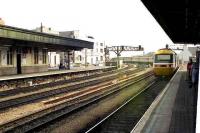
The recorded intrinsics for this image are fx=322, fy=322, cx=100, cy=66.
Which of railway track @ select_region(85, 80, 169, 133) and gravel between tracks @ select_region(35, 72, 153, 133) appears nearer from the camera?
railway track @ select_region(85, 80, 169, 133)

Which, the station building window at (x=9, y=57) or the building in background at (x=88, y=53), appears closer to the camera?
the station building window at (x=9, y=57)

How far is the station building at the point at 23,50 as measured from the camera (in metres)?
32.0

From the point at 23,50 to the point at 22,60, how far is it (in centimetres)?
126

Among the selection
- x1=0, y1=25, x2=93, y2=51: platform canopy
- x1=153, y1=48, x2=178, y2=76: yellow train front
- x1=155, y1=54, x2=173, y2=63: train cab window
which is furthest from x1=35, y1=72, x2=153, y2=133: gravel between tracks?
x1=155, y1=54, x2=173, y2=63: train cab window

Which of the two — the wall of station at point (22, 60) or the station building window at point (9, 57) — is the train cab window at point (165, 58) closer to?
the wall of station at point (22, 60)

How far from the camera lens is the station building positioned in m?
32.0

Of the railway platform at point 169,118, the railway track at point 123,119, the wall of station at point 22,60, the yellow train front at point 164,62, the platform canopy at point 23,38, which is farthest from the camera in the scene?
the wall of station at point 22,60

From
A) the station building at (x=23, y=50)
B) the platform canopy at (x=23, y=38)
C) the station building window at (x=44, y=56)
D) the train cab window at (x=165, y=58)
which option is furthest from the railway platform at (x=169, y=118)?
the station building window at (x=44, y=56)

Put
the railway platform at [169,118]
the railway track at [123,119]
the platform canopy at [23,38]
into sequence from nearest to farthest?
the railway platform at [169,118] → the railway track at [123,119] → the platform canopy at [23,38]

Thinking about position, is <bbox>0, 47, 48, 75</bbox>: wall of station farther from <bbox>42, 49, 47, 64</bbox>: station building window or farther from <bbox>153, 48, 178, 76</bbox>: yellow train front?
<bbox>153, 48, 178, 76</bbox>: yellow train front

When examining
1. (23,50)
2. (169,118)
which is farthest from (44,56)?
(169,118)

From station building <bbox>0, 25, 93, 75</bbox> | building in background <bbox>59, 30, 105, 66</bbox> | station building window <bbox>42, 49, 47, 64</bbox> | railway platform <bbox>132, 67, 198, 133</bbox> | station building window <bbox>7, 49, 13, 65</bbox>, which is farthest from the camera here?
building in background <bbox>59, 30, 105, 66</bbox>

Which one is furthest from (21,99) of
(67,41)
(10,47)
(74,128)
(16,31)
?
(67,41)

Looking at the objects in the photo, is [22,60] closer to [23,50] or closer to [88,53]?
[23,50]
